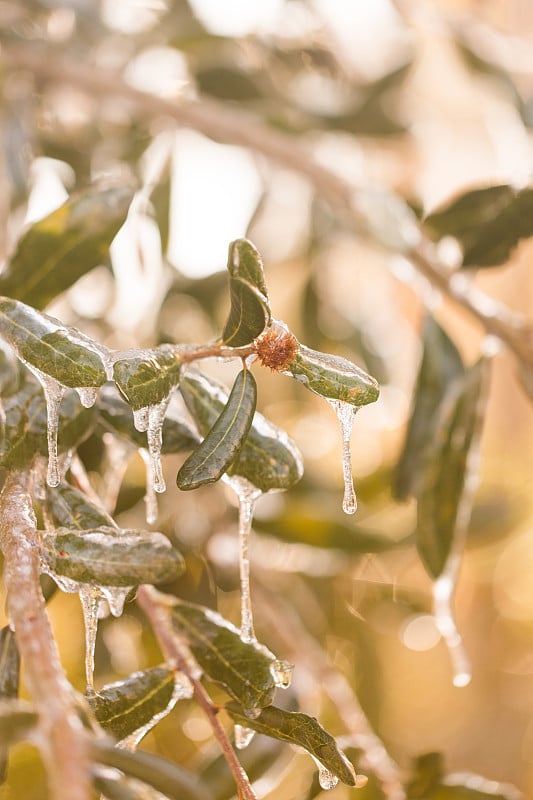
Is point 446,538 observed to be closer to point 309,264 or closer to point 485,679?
point 309,264

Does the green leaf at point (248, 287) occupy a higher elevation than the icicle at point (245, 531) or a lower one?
higher

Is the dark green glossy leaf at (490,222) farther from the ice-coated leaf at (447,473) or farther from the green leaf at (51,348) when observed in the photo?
the green leaf at (51,348)

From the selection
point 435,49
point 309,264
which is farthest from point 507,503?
point 435,49

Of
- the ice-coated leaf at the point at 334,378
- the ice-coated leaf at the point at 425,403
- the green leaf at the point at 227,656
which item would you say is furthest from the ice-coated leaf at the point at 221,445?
the ice-coated leaf at the point at 425,403

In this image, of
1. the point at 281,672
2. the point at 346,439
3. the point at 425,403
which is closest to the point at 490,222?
the point at 425,403

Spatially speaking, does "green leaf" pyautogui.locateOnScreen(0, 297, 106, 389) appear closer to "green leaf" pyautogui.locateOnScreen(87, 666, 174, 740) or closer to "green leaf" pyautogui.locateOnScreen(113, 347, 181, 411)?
"green leaf" pyautogui.locateOnScreen(113, 347, 181, 411)

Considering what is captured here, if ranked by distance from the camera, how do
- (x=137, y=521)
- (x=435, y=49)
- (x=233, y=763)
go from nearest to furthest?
(x=233, y=763) < (x=137, y=521) < (x=435, y=49)

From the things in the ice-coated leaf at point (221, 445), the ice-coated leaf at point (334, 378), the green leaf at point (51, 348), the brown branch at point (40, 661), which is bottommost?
the brown branch at point (40, 661)
